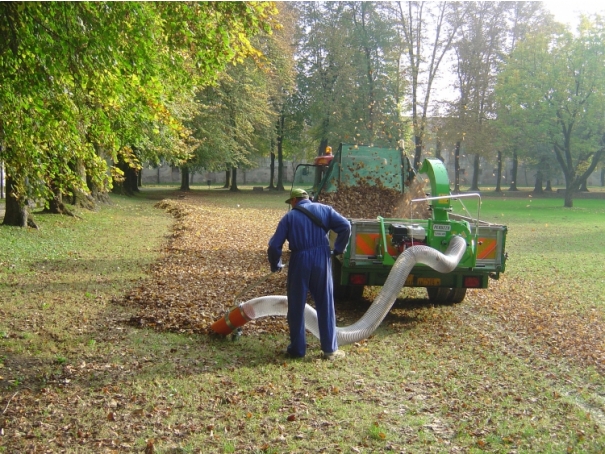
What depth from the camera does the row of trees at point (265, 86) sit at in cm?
757

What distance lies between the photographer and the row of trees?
757 centimetres

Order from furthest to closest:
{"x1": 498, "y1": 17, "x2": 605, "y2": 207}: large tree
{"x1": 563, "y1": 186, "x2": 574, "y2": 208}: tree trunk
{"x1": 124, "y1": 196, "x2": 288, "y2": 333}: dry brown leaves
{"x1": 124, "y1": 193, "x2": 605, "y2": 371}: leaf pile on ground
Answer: {"x1": 563, "y1": 186, "x2": 574, "y2": 208}: tree trunk → {"x1": 498, "y1": 17, "x2": 605, "y2": 207}: large tree → {"x1": 124, "y1": 196, "x2": 288, "y2": 333}: dry brown leaves → {"x1": 124, "y1": 193, "x2": 605, "y2": 371}: leaf pile on ground

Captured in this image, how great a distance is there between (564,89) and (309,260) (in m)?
36.3

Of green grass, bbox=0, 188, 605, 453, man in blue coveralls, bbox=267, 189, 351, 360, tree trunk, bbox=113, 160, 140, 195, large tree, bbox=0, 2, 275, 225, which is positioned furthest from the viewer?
tree trunk, bbox=113, 160, 140, 195

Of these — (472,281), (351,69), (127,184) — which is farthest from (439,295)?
(351,69)

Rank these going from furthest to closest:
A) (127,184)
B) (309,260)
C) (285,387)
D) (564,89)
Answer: (127,184), (564,89), (309,260), (285,387)

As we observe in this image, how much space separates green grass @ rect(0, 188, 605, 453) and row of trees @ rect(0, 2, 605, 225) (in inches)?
109

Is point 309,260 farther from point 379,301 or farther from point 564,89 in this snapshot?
point 564,89

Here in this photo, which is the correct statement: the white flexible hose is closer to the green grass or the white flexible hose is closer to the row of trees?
the green grass

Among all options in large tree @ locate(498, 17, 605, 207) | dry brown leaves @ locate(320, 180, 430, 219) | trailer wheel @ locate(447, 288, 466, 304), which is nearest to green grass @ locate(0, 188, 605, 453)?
trailer wheel @ locate(447, 288, 466, 304)

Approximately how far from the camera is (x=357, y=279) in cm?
876

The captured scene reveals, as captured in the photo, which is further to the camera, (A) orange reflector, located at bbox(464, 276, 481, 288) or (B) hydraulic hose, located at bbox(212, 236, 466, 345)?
(A) orange reflector, located at bbox(464, 276, 481, 288)

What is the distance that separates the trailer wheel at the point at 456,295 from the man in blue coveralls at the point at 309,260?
3684 mm

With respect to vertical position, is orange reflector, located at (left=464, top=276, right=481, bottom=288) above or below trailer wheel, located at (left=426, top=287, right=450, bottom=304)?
above
